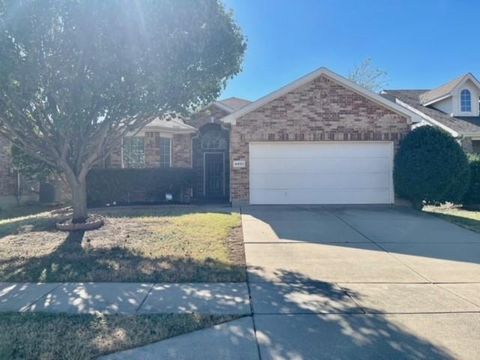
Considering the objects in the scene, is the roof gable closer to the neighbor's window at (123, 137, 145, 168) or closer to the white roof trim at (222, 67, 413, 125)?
the white roof trim at (222, 67, 413, 125)

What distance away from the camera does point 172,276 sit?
18.1 feet

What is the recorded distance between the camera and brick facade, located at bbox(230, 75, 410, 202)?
13125mm

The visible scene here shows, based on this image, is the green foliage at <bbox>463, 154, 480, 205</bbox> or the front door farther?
the front door

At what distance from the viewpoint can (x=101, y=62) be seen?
24.6 feet

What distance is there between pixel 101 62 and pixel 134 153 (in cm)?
829

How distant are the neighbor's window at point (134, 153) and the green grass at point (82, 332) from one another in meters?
11.7

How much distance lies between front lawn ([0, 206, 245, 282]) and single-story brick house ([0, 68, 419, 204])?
124 inches

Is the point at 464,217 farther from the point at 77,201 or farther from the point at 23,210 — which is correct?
the point at 23,210

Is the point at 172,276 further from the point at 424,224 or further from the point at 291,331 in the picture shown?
the point at 424,224

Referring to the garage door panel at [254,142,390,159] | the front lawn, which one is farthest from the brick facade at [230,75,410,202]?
the front lawn

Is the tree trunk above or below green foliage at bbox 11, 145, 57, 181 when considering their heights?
below

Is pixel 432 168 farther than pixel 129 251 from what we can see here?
Yes

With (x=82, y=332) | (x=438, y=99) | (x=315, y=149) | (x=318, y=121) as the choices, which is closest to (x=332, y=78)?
(x=318, y=121)

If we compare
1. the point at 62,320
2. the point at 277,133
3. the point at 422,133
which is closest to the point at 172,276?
the point at 62,320
